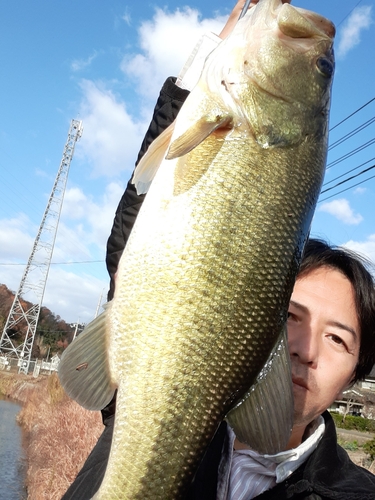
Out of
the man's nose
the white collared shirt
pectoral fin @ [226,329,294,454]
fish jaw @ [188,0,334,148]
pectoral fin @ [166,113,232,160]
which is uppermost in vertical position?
fish jaw @ [188,0,334,148]

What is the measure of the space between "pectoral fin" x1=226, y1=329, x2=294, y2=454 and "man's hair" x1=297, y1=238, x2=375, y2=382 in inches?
33.3

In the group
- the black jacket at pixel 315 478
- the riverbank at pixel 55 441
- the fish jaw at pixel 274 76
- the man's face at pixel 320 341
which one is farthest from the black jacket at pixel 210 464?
the riverbank at pixel 55 441

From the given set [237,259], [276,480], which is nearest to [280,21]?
[237,259]

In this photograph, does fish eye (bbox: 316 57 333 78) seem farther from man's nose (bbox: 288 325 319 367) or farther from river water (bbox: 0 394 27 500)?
river water (bbox: 0 394 27 500)

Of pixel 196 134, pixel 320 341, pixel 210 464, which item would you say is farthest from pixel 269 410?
pixel 196 134

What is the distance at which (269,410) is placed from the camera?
68.1 inches

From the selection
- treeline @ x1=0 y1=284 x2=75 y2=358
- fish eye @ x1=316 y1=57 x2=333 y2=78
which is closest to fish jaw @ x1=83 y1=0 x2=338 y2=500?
fish eye @ x1=316 y1=57 x2=333 y2=78

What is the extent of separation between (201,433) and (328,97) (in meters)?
1.53

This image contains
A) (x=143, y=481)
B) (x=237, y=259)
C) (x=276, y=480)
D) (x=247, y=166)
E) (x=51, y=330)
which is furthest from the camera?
(x=51, y=330)

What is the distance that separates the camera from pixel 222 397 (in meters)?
1.70

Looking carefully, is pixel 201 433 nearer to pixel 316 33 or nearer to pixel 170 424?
pixel 170 424

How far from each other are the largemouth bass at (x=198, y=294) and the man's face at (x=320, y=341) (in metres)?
0.55

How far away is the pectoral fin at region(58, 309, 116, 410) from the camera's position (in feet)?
5.50

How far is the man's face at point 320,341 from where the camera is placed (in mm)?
2273
